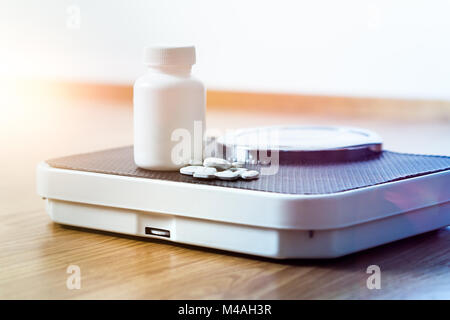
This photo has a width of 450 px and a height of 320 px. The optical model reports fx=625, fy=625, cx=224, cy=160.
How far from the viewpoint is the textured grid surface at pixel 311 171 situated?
744 mm

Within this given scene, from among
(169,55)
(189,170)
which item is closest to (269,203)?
(189,170)

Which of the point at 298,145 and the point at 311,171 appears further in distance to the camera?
the point at 298,145

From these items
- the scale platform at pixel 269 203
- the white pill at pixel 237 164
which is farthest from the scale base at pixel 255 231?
the white pill at pixel 237 164

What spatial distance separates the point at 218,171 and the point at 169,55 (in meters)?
0.16

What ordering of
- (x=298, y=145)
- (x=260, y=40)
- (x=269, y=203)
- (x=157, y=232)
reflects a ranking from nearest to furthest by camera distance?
(x=269, y=203)
(x=157, y=232)
(x=298, y=145)
(x=260, y=40)

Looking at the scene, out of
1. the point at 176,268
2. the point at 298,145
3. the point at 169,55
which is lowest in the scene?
the point at 176,268

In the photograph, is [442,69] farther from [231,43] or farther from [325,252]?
[325,252]

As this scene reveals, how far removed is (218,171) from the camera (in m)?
0.81

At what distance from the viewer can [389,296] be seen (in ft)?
2.09

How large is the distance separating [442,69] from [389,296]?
75.8 inches

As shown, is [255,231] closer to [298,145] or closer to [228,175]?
[228,175]

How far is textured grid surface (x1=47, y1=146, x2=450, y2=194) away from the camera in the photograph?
744mm

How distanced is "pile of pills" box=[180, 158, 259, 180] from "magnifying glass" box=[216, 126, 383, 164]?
80mm

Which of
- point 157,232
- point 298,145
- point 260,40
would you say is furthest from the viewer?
point 260,40
